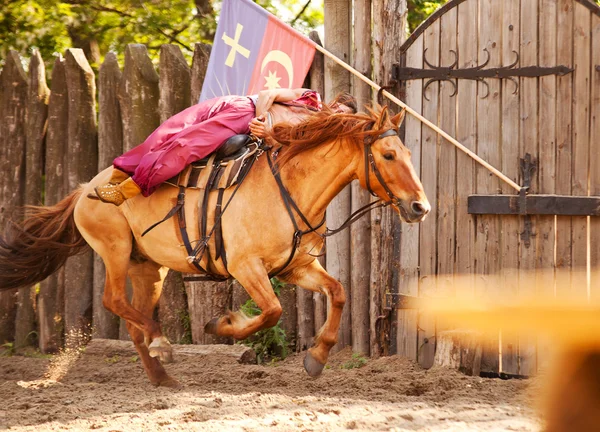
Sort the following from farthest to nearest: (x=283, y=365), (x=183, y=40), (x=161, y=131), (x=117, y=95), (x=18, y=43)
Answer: (x=183, y=40)
(x=18, y=43)
(x=117, y=95)
(x=283, y=365)
(x=161, y=131)

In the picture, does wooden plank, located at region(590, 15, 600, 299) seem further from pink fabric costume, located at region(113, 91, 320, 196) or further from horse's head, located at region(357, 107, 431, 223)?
pink fabric costume, located at region(113, 91, 320, 196)

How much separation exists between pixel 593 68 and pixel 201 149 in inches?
105

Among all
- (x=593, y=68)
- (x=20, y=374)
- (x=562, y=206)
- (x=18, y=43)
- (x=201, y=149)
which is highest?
(x=18, y=43)

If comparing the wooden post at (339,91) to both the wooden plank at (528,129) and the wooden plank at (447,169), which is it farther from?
the wooden plank at (528,129)

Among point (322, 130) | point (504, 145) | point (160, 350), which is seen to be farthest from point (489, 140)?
point (160, 350)

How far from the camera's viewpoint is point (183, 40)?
12820mm

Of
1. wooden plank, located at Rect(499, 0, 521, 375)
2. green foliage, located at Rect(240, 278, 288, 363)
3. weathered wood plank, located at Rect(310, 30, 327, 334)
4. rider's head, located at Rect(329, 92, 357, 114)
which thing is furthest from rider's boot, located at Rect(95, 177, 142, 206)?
wooden plank, located at Rect(499, 0, 521, 375)

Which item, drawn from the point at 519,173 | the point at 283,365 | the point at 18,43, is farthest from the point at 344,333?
the point at 18,43

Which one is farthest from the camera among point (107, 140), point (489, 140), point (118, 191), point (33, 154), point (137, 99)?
point (33, 154)

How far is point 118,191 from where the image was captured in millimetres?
5602

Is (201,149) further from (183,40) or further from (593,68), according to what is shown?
(183,40)

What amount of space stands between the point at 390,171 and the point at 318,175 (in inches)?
18.7

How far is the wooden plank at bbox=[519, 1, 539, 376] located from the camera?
5.95 meters

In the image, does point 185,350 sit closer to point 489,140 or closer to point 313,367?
point 313,367
